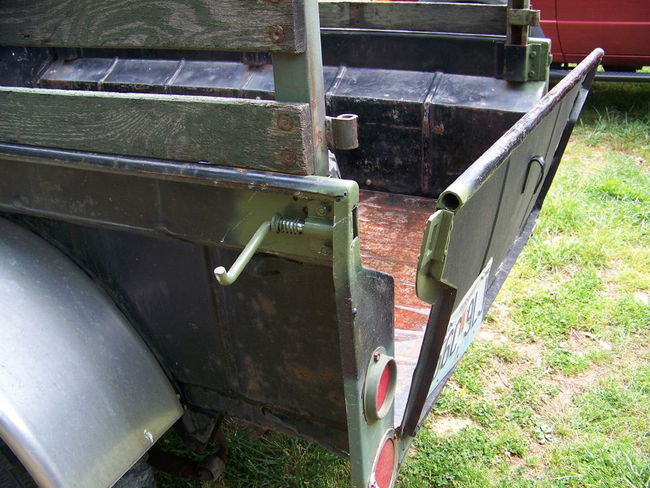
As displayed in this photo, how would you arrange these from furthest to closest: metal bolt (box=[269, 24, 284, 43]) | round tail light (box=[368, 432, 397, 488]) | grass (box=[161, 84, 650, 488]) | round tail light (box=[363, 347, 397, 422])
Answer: grass (box=[161, 84, 650, 488])
round tail light (box=[368, 432, 397, 488])
round tail light (box=[363, 347, 397, 422])
metal bolt (box=[269, 24, 284, 43])

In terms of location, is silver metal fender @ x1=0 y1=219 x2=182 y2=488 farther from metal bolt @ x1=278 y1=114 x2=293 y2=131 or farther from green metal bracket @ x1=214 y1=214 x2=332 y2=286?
metal bolt @ x1=278 y1=114 x2=293 y2=131

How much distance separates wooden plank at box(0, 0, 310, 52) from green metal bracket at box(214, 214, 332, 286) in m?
0.30

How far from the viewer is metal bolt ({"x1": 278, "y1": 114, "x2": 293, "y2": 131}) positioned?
3.73 ft

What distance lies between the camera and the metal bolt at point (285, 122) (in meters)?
1.14

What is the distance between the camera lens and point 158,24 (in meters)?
1.18

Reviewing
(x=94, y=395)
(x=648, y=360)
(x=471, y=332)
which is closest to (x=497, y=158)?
(x=471, y=332)

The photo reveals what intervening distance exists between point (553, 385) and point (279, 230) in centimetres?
196

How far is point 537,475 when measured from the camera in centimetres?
234

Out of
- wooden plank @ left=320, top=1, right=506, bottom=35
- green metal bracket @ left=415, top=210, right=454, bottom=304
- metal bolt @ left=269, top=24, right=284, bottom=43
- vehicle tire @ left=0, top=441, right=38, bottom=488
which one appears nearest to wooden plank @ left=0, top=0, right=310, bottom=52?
metal bolt @ left=269, top=24, right=284, bottom=43

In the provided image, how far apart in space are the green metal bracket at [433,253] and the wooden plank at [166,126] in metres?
0.25

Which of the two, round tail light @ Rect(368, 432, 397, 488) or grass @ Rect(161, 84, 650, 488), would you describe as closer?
round tail light @ Rect(368, 432, 397, 488)

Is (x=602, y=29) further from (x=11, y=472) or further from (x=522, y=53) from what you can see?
(x=11, y=472)

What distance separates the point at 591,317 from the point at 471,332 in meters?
1.50

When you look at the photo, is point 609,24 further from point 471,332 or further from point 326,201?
point 326,201
